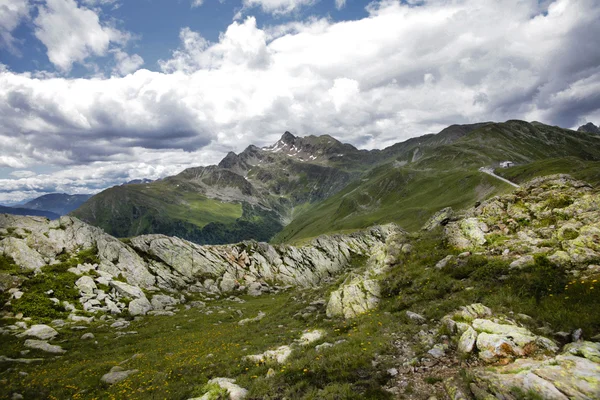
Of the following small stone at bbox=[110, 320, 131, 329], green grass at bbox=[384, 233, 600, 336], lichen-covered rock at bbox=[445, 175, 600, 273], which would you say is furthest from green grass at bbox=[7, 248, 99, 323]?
lichen-covered rock at bbox=[445, 175, 600, 273]

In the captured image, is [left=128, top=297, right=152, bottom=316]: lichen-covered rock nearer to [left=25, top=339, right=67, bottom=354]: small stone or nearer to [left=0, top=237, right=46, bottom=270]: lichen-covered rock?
[left=25, top=339, right=67, bottom=354]: small stone

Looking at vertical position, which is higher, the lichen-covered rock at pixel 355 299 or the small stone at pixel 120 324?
the lichen-covered rock at pixel 355 299

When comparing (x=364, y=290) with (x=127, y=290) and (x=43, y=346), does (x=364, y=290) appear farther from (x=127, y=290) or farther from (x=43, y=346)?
(x=127, y=290)

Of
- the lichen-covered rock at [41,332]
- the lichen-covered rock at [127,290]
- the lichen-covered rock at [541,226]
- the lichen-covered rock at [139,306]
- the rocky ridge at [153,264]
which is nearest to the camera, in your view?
the lichen-covered rock at [541,226]

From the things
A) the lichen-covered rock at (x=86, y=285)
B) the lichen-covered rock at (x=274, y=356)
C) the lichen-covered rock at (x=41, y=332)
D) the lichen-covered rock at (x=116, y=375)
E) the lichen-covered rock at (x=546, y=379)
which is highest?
the lichen-covered rock at (x=86, y=285)

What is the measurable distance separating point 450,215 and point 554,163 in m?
225

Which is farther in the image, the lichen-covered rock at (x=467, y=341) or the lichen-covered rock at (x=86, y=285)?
the lichen-covered rock at (x=86, y=285)

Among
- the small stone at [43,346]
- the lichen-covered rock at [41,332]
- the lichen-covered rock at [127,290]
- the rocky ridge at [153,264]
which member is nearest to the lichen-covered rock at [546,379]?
the rocky ridge at [153,264]

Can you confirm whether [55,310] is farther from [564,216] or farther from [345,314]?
[564,216]

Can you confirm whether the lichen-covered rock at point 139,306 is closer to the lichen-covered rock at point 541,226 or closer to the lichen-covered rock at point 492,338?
the lichen-covered rock at point 492,338

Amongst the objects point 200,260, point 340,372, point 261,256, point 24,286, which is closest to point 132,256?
point 200,260

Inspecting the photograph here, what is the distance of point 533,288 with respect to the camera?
54.8 feet

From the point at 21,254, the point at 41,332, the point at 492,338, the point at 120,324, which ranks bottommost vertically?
the point at 120,324

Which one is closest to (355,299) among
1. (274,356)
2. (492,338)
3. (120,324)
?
(274,356)
